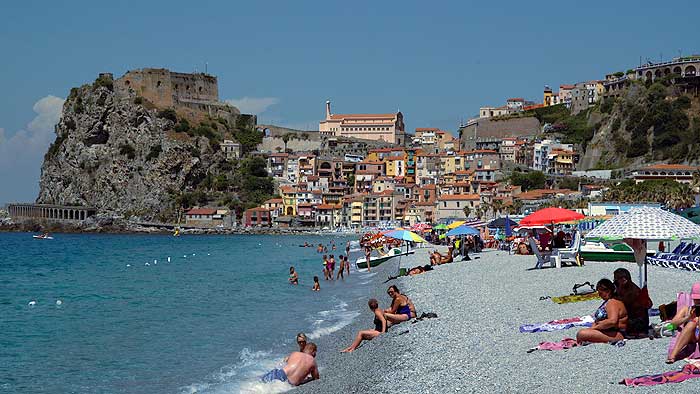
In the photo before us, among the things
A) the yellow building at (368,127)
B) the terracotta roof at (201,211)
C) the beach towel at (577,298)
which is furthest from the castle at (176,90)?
the beach towel at (577,298)

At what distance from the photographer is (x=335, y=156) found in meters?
128

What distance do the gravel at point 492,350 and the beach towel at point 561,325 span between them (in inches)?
6.5

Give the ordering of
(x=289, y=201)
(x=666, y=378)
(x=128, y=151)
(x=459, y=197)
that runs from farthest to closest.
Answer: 1. (x=128, y=151)
2. (x=289, y=201)
3. (x=459, y=197)
4. (x=666, y=378)

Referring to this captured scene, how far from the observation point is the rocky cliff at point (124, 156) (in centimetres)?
11425

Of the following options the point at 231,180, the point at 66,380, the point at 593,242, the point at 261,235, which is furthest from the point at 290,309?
the point at 231,180

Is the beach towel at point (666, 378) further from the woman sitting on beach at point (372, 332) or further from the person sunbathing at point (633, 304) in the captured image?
the woman sitting on beach at point (372, 332)

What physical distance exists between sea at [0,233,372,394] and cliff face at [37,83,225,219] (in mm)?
78328

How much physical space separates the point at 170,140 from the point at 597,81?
6325 centimetres

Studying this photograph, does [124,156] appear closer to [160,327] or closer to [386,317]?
[160,327]

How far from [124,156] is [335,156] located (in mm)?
32659

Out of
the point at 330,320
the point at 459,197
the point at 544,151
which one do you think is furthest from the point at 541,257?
the point at 544,151

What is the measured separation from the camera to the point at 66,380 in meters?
12.4

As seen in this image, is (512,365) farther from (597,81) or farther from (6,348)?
(597,81)

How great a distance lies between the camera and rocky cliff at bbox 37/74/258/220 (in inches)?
4498
